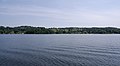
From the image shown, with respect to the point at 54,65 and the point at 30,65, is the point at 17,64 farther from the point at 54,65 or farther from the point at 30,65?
the point at 54,65

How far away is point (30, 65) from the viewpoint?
3372 centimetres

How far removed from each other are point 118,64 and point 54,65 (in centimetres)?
1163

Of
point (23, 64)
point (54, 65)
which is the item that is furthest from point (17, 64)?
point (54, 65)

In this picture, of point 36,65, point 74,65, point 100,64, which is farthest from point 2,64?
point 100,64

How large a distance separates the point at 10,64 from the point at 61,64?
363 inches

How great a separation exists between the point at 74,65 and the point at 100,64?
196 inches

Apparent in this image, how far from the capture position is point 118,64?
113 feet

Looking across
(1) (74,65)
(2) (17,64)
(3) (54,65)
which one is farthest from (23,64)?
(1) (74,65)

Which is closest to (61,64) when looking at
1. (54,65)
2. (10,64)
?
(54,65)

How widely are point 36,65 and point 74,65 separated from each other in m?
6.74

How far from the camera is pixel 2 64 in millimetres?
33781

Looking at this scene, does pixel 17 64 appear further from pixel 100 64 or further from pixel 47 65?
pixel 100 64

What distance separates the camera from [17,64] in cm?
3434

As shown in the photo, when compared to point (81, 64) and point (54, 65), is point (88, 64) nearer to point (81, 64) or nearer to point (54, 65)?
point (81, 64)
